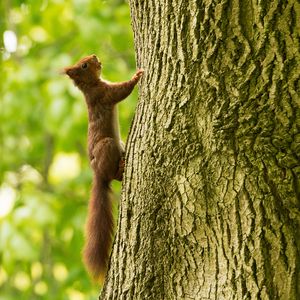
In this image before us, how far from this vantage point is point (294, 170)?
230cm

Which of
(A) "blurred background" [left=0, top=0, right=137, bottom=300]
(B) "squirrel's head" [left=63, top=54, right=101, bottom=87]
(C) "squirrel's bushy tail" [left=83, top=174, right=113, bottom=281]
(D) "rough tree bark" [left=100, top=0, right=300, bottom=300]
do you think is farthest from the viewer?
(A) "blurred background" [left=0, top=0, right=137, bottom=300]

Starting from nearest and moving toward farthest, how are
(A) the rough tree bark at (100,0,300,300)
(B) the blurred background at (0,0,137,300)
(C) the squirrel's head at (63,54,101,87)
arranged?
(A) the rough tree bark at (100,0,300,300), (C) the squirrel's head at (63,54,101,87), (B) the blurred background at (0,0,137,300)

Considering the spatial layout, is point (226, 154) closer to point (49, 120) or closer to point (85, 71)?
point (85, 71)

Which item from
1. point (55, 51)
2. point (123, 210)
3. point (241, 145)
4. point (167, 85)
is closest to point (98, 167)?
point (123, 210)

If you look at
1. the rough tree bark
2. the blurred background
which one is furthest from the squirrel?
the blurred background

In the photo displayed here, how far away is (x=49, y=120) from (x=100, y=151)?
244 centimetres

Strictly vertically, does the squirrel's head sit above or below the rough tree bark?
above

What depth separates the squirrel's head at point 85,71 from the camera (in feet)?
12.1

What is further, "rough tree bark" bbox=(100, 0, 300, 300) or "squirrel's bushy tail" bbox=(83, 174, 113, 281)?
"squirrel's bushy tail" bbox=(83, 174, 113, 281)

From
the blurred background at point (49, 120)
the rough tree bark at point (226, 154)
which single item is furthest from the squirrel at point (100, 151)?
Answer: the blurred background at point (49, 120)

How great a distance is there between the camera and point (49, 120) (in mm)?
5512

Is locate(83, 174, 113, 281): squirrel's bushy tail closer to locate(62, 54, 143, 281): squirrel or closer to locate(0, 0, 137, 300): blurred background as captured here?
locate(62, 54, 143, 281): squirrel

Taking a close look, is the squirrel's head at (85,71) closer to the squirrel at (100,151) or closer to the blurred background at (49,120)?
the squirrel at (100,151)

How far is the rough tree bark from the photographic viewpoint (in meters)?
2.29
